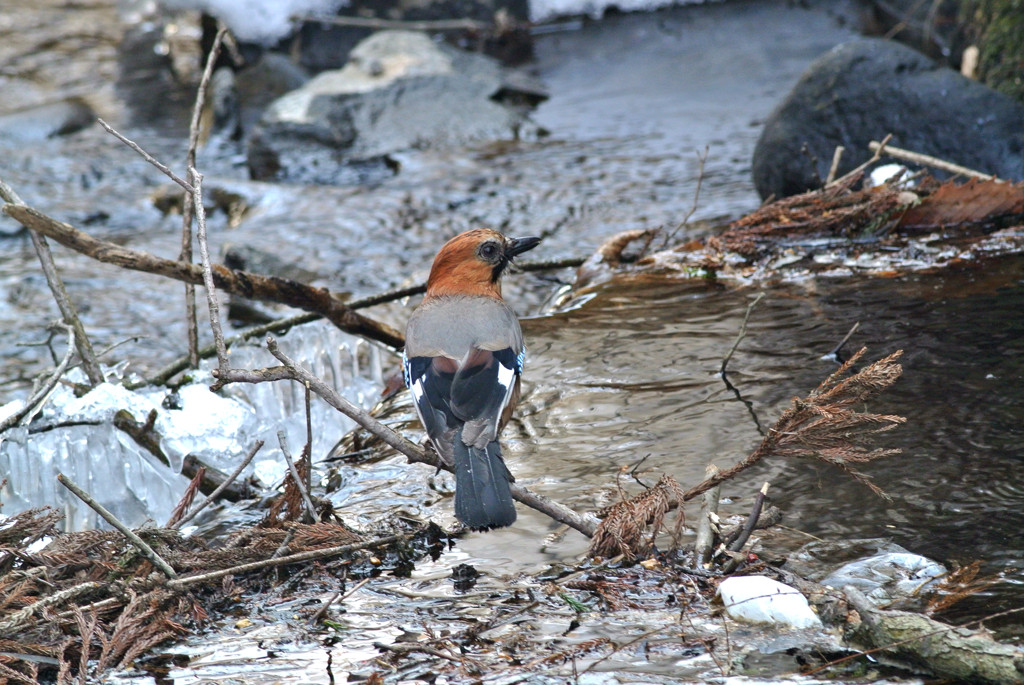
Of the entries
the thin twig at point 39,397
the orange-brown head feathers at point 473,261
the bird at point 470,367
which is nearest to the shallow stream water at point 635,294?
the bird at point 470,367

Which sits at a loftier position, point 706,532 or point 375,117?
point 375,117

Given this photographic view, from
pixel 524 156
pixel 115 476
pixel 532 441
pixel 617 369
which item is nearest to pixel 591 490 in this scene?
→ pixel 532 441

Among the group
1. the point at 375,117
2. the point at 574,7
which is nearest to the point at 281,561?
the point at 375,117

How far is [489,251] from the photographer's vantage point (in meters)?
4.02

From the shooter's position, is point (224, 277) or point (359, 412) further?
point (224, 277)

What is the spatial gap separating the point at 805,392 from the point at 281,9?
12.2 meters

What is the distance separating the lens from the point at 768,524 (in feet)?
9.47

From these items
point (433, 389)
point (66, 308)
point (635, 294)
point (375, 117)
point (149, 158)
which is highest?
point (149, 158)

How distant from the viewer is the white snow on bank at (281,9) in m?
14.0

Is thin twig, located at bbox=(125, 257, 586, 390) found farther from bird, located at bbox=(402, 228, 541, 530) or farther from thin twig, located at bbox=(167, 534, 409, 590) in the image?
thin twig, located at bbox=(167, 534, 409, 590)

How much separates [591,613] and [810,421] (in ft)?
3.00

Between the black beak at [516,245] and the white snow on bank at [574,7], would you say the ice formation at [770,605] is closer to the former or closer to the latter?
the black beak at [516,245]

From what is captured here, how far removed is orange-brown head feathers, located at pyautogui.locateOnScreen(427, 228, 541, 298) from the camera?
3.99 meters

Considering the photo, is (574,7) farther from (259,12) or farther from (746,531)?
(746,531)
